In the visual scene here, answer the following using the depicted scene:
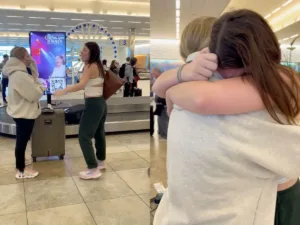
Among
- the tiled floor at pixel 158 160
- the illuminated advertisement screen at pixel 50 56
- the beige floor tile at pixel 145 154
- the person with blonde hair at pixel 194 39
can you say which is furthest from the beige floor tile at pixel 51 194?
the illuminated advertisement screen at pixel 50 56

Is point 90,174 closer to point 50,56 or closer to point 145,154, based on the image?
point 145,154

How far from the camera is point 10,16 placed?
13.9 metres

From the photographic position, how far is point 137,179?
3.96 m

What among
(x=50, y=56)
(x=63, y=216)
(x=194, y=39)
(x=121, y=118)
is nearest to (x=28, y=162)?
(x=63, y=216)

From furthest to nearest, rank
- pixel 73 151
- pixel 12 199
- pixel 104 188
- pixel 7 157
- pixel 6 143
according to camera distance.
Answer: pixel 6 143, pixel 73 151, pixel 7 157, pixel 104 188, pixel 12 199

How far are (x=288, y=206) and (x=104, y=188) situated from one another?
289 cm

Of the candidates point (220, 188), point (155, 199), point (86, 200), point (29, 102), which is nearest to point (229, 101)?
point (220, 188)

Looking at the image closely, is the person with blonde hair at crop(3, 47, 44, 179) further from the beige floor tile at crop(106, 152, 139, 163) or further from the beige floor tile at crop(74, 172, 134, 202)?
the beige floor tile at crop(106, 152, 139, 163)

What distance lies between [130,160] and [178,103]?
4007mm

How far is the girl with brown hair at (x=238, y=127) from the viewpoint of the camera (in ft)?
2.54

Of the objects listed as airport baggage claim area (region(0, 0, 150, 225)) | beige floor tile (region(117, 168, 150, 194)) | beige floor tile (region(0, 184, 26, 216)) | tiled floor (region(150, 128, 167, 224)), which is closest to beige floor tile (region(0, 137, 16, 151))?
airport baggage claim area (region(0, 0, 150, 225))

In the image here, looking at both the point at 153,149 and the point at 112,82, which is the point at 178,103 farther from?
the point at 112,82

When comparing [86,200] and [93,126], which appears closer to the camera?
[86,200]

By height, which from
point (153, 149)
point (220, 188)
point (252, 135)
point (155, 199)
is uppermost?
point (252, 135)
